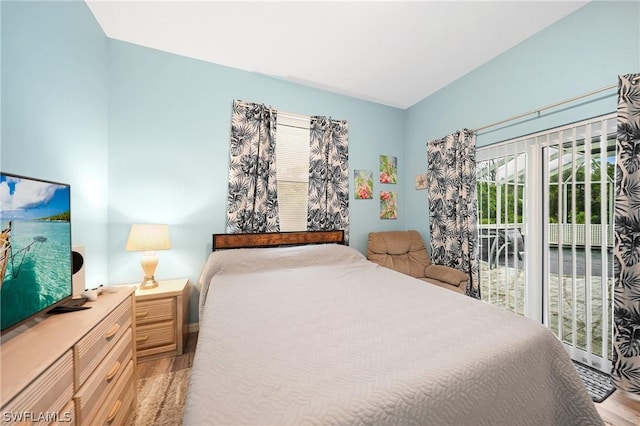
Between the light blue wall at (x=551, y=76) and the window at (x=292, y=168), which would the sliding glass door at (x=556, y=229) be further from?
the window at (x=292, y=168)

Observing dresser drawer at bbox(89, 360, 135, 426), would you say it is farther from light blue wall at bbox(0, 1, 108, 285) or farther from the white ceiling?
the white ceiling

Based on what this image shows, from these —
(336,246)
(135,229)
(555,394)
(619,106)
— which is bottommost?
(555,394)

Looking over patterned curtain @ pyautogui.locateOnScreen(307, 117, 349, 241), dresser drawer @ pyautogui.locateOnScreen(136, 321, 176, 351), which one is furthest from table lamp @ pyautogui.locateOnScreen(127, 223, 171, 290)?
patterned curtain @ pyautogui.locateOnScreen(307, 117, 349, 241)

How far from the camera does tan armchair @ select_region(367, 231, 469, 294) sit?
2.87 meters

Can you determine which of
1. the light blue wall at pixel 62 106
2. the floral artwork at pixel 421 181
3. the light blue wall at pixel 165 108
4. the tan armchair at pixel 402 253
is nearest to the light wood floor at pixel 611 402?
the light blue wall at pixel 165 108

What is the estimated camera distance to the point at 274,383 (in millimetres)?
731

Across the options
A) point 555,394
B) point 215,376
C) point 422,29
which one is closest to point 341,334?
point 215,376

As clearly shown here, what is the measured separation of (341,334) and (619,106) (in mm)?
2339

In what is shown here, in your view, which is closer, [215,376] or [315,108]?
[215,376]

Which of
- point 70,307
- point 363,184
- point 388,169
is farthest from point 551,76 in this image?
point 70,307

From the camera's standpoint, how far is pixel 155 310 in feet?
6.29

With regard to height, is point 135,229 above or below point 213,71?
below

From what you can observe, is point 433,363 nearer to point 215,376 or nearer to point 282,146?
point 215,376

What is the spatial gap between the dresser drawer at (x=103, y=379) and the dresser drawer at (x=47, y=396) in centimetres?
8
